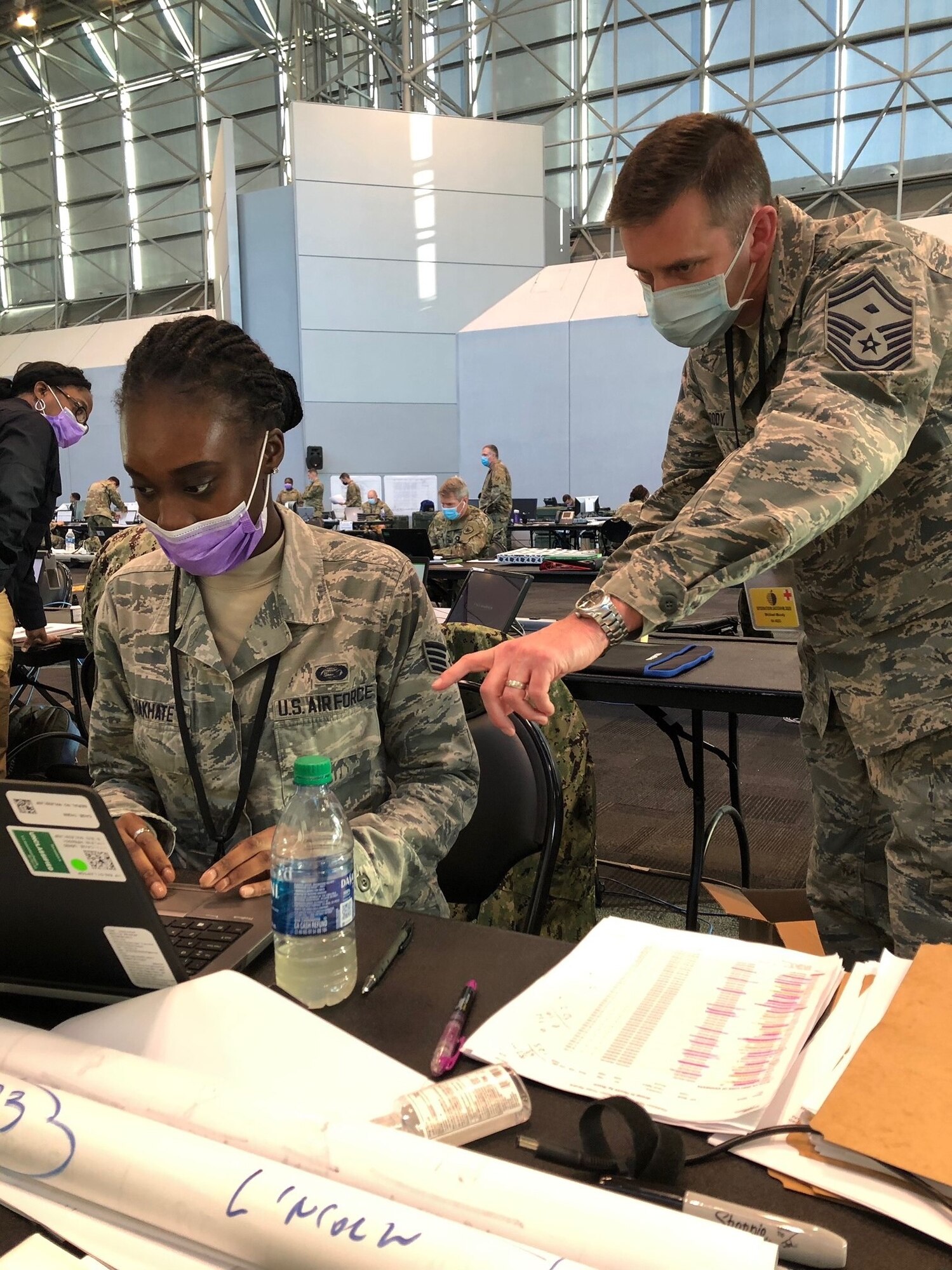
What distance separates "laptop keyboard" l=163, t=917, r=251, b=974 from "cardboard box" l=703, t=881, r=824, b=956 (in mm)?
544

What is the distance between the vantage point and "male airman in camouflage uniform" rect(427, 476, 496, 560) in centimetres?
677

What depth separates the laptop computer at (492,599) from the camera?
2660mm

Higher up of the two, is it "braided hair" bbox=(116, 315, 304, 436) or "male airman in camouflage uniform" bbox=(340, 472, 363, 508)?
"braided hair" bbox=(116, 315, 304, 436)

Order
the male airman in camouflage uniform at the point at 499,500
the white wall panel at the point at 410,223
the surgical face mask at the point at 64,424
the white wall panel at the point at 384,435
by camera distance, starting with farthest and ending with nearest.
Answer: the white wall panel at the point at 384,435 → the white wall panel at the point at 410,223 → the male airman in camouflage uniform at the point at 499,500 → the surgical face mask at the point at 64,424

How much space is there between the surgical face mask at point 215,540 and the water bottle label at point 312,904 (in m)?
0.58

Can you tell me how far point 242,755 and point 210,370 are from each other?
0.51 m

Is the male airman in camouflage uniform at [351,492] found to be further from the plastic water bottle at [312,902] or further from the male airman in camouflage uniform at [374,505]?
the plastic water bottle at [312,902]

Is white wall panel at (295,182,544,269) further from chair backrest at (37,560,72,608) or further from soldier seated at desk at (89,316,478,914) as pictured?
soldier seated at desk at (89,316,478,914)

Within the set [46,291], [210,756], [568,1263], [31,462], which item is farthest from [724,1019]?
[46,291]

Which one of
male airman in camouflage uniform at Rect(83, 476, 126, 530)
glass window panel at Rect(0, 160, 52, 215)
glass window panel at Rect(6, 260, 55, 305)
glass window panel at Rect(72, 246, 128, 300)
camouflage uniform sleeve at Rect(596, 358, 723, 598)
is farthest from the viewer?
glass window panel at Rect(6, 260, 55, 305)

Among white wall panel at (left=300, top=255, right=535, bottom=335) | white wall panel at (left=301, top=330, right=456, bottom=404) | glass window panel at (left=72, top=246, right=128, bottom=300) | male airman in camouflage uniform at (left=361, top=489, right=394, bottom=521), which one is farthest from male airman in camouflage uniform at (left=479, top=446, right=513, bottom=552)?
glass window panel at (left=72, top=246, right=128, bottom=300)

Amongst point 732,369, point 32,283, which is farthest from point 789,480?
point 32,283

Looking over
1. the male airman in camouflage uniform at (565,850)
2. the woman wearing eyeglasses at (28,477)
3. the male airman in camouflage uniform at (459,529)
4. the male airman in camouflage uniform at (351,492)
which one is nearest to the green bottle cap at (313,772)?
the male airman in camouflage uniform at (565,850)

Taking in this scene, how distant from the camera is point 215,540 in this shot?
4.11 ft
